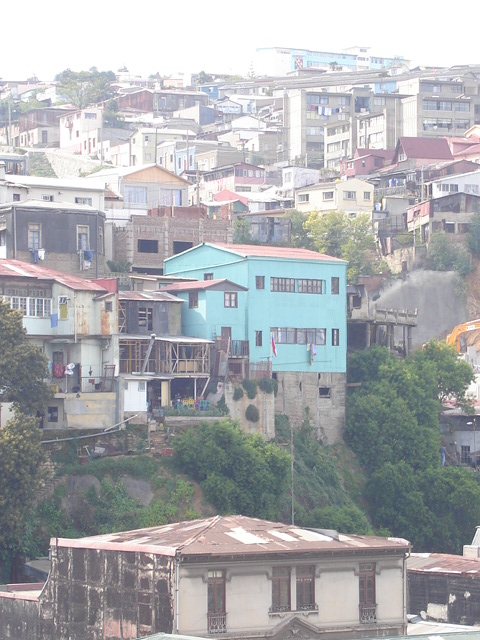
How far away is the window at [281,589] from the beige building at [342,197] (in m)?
52.3

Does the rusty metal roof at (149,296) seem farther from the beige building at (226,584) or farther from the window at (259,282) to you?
the beige building at (226,584)

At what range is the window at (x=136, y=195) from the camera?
7531 centimetres

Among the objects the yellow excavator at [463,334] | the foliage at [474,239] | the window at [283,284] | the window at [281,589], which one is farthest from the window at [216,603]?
the foliage at [474,239]

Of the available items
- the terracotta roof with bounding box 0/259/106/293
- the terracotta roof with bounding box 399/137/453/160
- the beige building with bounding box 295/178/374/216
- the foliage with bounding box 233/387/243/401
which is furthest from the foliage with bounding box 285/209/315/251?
the terracotta roof with bounding box 0/259/106/293

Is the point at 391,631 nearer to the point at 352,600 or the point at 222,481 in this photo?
the point at 352,600

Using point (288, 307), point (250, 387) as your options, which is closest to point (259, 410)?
point (250, 387)

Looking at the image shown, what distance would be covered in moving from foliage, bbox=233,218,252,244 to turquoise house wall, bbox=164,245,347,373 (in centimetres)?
939

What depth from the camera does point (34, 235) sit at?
6381 centimetres

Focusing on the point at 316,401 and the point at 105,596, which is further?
the point at 316,401

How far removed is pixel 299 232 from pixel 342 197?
31.3ft

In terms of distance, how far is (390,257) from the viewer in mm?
81125

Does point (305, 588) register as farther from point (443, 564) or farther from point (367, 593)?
point (443, 564)

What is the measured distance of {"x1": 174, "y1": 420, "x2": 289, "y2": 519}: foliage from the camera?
177 feet

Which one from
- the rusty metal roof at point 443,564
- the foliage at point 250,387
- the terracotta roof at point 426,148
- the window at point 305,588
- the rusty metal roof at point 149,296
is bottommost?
the rusty metal roof at point 443,564
